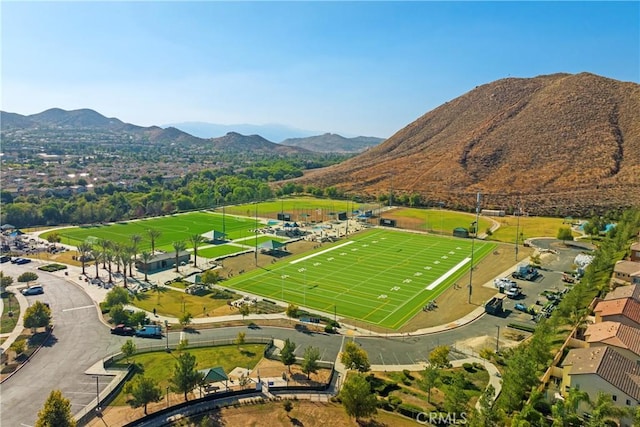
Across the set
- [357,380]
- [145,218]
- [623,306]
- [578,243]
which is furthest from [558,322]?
[145,218]

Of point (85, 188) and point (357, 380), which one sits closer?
point (357, 380)

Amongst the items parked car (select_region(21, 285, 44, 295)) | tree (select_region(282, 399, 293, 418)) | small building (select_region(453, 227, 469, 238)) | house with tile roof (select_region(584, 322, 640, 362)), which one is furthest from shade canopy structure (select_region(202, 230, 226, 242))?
house with tile roof (select_region(584, 322, 640, 362))

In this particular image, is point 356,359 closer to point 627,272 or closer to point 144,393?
point 144,393

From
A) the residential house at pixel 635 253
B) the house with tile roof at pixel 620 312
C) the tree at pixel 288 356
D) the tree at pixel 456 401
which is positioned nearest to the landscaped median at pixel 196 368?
the tree at pixel 288 356

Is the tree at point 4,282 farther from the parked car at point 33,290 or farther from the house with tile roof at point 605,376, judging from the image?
the house with tile roof at point 605,376

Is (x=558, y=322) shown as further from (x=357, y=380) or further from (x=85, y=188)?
→ (x=85, y=188)
